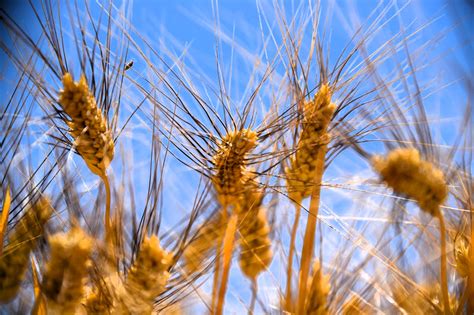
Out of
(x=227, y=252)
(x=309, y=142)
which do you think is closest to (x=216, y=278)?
(x=227, y=252)

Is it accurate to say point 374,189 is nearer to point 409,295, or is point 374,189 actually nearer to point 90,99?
point 409,295

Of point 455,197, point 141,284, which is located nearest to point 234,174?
point 141,284

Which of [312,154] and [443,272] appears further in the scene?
[312,154]

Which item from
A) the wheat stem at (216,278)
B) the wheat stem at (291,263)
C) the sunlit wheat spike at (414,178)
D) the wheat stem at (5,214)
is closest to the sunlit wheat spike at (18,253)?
the wheat stem at (5,214)

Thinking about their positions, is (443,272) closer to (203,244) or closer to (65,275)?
(203,244)

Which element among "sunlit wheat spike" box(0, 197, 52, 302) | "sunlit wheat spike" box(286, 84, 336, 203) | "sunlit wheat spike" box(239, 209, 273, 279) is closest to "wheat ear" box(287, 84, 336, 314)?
"sunlit wheat spike" box(286, 84, 336, 203)

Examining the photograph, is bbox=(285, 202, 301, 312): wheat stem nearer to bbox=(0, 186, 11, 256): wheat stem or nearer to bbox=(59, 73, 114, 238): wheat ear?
bbox=(59, 73, 114, 238): wheat ear
